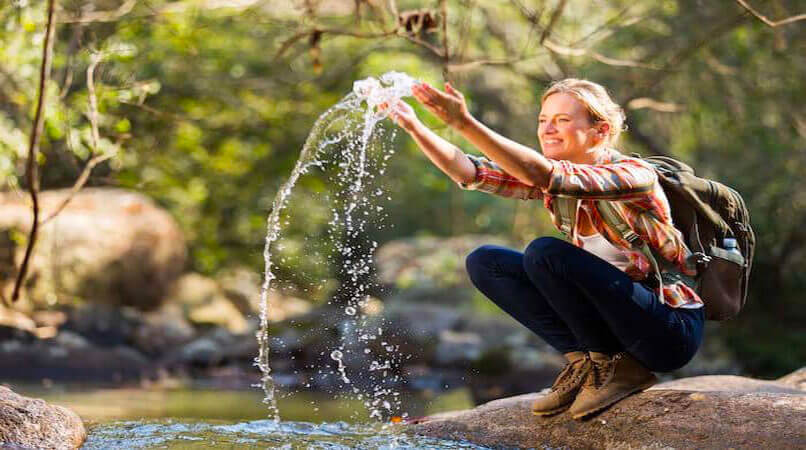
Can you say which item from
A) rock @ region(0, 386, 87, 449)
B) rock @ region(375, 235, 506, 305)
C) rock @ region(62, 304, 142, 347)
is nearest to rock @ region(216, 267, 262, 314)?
rock @ region(375, 235, 506, 305)

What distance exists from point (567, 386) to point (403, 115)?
1195 mm

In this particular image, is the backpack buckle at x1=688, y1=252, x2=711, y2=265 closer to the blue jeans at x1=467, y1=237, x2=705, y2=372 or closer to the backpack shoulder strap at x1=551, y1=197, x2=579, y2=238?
the blue jeans at x1=467, y1=237, x2=705, y2=372

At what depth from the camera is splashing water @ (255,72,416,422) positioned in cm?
330

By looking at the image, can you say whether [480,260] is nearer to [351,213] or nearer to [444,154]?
[444,154]

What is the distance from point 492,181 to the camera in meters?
3.28

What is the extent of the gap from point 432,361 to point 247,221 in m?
4.54

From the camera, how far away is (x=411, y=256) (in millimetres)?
14711

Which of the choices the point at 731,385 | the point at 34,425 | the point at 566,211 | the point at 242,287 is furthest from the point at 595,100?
the point at 242,287

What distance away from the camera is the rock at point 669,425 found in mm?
3113

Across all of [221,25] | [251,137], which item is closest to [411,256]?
[251,137]

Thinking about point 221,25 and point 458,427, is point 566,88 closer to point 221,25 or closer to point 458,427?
point 458,427

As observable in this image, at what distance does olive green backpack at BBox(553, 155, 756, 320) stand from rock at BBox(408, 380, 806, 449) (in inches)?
12.5

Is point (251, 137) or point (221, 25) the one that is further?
point (251, 137)

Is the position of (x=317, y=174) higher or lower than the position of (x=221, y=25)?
lower
